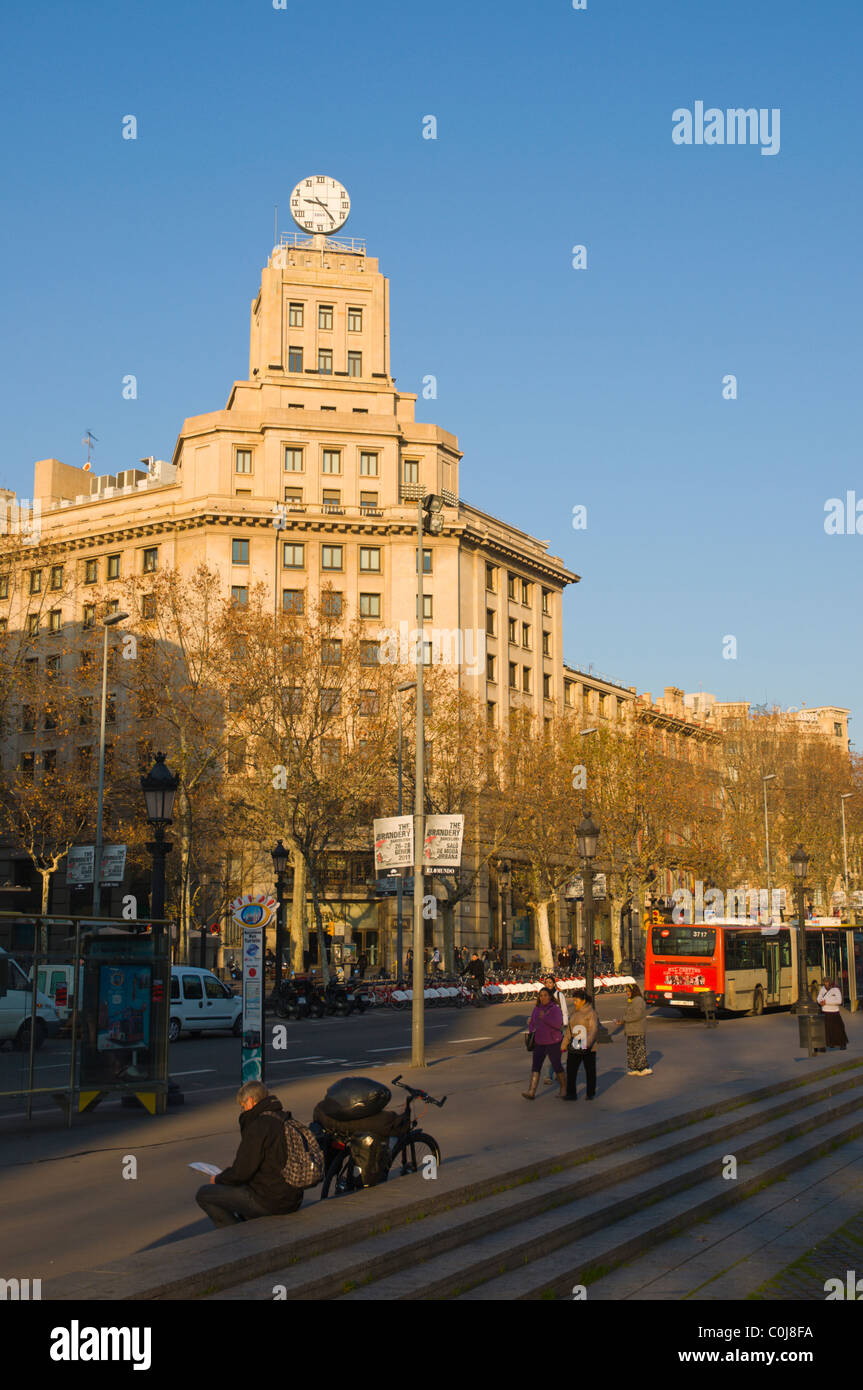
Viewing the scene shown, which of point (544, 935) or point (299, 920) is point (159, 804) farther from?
point (544, 935)

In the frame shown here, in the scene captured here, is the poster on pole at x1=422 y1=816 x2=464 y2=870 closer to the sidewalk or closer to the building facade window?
the sidewalk

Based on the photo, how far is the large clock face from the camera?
72.6m

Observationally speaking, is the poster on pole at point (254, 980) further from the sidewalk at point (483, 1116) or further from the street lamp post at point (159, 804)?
the street lamp post at point (159, 804)

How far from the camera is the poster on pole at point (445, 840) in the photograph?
1312 inches

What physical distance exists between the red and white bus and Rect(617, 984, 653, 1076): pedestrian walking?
1497cm

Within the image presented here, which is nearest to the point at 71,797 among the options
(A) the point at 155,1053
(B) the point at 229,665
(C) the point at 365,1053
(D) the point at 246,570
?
(B) the point at 229,665

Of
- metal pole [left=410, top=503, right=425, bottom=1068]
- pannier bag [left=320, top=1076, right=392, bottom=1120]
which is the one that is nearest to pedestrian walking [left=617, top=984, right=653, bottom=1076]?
metal pole [left=410, top=503, right=425, bottom=1068]

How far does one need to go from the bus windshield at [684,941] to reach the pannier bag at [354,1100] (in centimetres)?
2807

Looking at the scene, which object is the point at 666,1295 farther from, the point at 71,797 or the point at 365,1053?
the point at 71,797

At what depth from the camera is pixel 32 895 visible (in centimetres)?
6731

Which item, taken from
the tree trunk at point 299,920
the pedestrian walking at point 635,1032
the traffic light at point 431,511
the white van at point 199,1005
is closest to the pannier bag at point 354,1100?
the pedestrian walking at point 635,1032

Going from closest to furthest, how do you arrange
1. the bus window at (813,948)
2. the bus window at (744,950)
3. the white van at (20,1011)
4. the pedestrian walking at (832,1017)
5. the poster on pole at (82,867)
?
the white van at (20,1011)
the pedestrian walking at (832,1017)
the bus window at (744,950)
the poster on pole at (82,867)
the bus window at (813,948)

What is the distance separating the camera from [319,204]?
239 ft

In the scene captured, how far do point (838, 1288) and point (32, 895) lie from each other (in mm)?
63565
